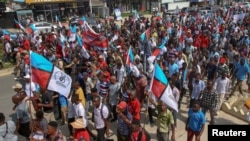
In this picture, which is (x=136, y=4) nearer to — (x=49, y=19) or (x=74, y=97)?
(x=49, y=19)

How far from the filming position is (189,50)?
13172 mm

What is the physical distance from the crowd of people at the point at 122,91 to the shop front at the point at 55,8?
1861cm

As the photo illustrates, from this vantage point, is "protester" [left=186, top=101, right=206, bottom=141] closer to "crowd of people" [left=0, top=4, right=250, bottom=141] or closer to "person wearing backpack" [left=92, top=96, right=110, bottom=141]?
"crowd of people" [left=0, top=4, right=250, bottom=141]

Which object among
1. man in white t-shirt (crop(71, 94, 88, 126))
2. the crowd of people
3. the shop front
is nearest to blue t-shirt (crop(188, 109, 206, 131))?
the crowd of people

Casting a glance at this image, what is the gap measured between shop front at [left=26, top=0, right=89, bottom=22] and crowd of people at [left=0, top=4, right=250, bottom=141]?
1861 cm

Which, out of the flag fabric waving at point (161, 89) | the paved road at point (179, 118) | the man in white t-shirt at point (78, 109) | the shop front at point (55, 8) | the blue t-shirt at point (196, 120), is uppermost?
the shop front at point (55, 8)

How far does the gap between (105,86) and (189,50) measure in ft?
16.7

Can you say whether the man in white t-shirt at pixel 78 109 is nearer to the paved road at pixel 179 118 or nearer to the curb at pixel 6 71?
the paved road at pixel 179 118

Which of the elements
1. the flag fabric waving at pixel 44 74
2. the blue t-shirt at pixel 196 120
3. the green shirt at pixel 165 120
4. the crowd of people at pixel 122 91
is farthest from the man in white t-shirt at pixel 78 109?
the blue t-shirt at pixel 196 120

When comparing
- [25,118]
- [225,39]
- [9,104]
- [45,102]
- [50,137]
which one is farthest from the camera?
[225,39]

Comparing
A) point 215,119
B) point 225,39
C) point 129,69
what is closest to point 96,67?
point 129,69

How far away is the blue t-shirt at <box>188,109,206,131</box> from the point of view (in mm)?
7177

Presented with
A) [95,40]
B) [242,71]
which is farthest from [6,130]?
[242,71]

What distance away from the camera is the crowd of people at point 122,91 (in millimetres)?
7164
